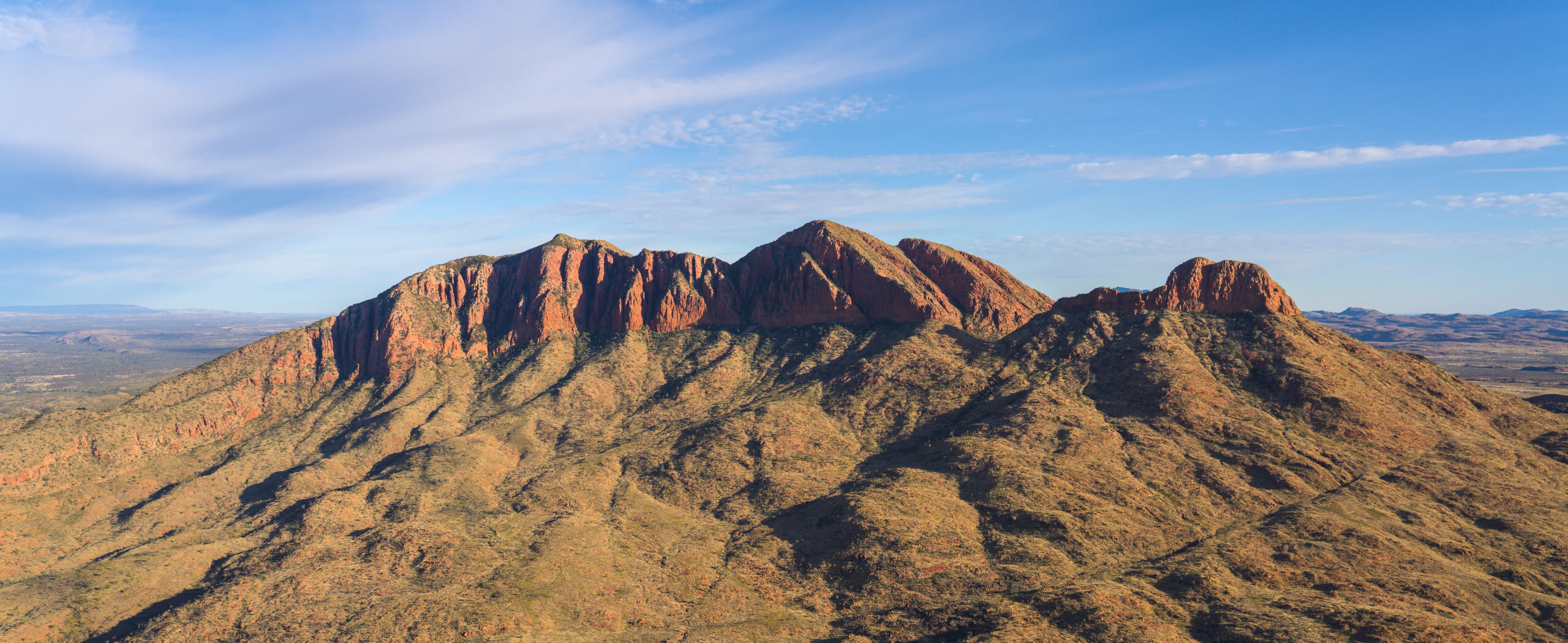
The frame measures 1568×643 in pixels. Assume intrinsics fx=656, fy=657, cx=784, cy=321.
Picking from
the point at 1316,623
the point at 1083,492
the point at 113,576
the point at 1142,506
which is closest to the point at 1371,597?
the point at 1316,623

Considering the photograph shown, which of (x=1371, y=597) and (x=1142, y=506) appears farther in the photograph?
(x=1142, y=506)

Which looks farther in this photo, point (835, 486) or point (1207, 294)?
point (1207, 294)

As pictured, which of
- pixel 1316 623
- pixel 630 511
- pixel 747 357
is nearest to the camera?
pixel 1316 623

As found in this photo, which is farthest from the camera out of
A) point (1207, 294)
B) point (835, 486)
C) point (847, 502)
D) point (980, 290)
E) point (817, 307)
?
point (817, 307)

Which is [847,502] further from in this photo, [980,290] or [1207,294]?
[1207,294]

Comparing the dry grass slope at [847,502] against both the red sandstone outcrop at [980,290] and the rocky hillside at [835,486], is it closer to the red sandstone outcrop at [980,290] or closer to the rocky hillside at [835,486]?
the rocky hillside at [835,486]

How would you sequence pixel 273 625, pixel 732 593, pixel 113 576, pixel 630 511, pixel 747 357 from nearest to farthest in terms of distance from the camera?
1. pixel 273 625
2. pixel 732 593
3. pixel 113 576
4. pixel 630 511
5. pixel 747 357

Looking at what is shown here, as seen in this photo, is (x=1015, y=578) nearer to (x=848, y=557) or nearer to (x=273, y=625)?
(x=848, y=557)

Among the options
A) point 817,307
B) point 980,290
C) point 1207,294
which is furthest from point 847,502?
→ point 1207,294
